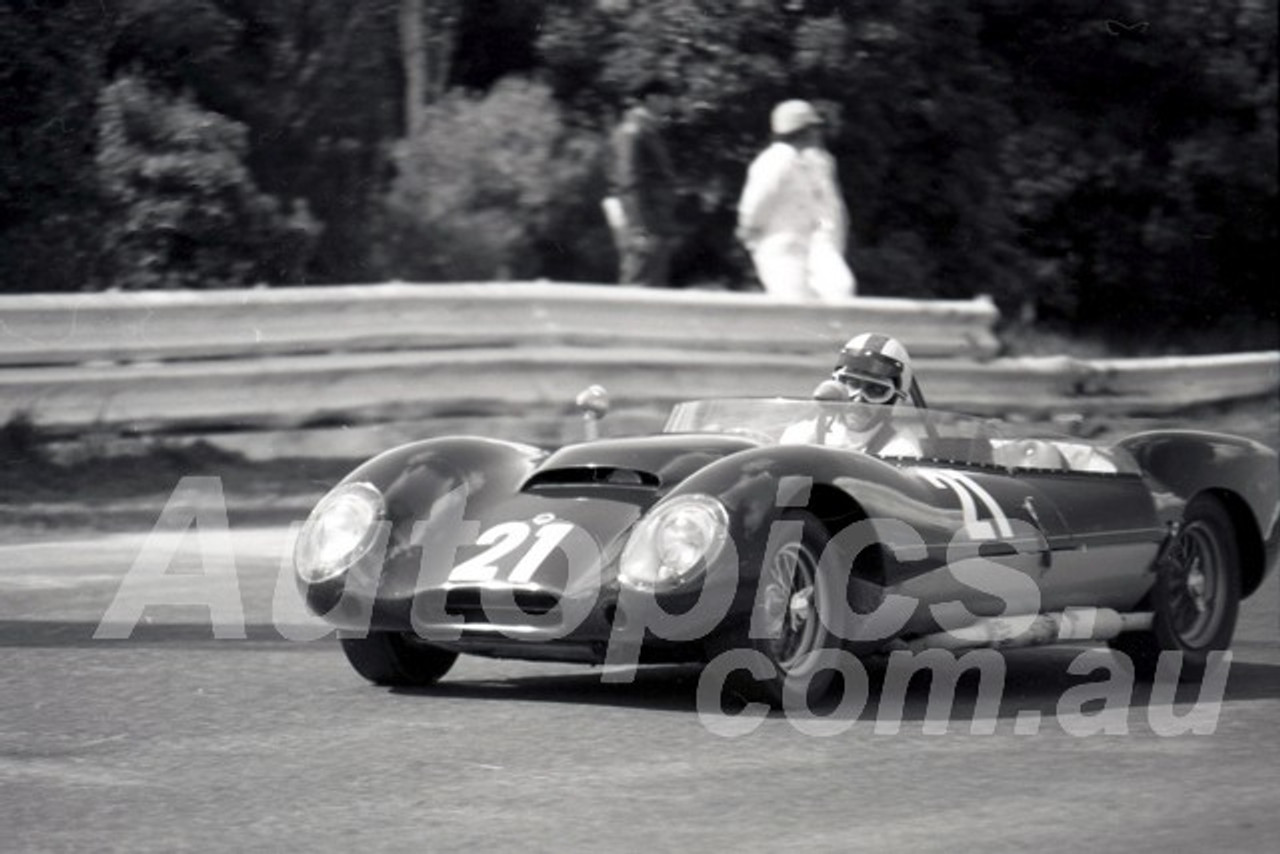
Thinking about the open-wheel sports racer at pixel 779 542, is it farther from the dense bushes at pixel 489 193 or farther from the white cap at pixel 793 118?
the dense bushes at pixel 489 193

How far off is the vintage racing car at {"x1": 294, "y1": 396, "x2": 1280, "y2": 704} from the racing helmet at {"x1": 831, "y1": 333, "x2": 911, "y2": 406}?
0.41m

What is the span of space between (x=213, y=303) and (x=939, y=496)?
18.1 ft

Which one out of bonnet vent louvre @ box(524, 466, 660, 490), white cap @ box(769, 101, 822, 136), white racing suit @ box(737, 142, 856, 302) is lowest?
white racing suit @ box(737, 142, 856, 302)

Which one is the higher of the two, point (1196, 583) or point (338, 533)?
point (338, 533)

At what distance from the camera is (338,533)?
7.67m

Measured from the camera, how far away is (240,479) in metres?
12.3

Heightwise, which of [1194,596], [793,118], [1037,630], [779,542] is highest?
[779,542]

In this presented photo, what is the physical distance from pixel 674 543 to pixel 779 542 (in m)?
0.29

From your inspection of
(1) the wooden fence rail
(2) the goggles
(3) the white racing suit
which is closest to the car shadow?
(2) the goggles

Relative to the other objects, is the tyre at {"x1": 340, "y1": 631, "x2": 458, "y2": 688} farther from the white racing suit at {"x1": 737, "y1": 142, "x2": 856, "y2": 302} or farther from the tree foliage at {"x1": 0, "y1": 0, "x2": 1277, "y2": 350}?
the tree foliage at {"x1": 0, "y1": 0, "x2": 1277, "y2": 350}

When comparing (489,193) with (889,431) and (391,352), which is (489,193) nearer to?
(391,352)

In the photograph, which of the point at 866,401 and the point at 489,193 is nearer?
the point at 866,401

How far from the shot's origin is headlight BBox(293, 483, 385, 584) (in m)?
7.60

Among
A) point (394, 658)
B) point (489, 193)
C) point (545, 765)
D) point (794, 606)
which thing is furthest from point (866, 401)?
point (489, 193)
